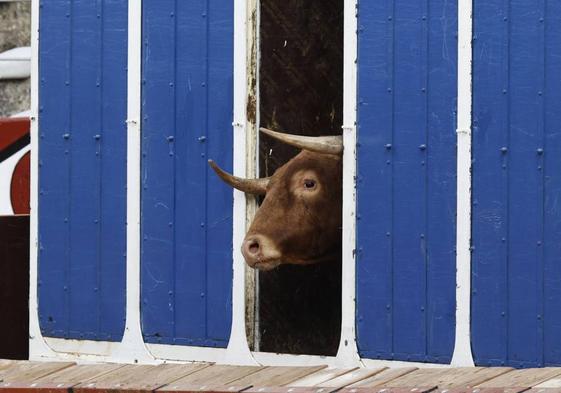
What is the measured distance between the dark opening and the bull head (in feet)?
1.22

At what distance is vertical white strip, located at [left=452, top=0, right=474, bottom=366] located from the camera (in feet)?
26.5

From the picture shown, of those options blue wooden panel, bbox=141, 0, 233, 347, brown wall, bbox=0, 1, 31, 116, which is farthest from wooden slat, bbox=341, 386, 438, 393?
brown wall, bbox=0, 1, 31, 116

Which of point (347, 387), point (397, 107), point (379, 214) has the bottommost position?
point (347, 387)

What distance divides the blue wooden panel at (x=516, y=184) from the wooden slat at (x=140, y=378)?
1.51 meters

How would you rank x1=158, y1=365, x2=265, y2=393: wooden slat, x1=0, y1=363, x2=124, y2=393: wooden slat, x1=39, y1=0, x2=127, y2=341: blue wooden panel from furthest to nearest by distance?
1. x1=39, y1=0, x2=127, y2=341: blue wooden panel
2. x1=0, y1=363, x2=124, y2=393: wooden slat
3. x1=158, y1=365, x2=265, y2=393: wooden slat

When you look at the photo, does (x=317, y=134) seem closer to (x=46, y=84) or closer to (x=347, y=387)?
(x=46, y=84)

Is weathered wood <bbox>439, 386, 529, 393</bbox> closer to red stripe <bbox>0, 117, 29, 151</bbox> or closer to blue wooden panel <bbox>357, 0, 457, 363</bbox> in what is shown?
blue wooden panel <bbox>357, 0, 457, 363</bbox>

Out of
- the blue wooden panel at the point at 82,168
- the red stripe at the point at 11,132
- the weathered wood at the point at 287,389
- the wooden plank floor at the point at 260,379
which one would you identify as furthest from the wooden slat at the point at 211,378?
the red stripe at the point at 11,132

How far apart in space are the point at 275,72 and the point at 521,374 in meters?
3.30

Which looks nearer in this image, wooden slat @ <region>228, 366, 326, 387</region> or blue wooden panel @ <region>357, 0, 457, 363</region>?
wooden slat @ <region>228, 366, 326, 387</region>

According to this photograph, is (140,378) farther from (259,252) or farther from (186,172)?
(186,172)

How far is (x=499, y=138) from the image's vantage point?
7.95 m

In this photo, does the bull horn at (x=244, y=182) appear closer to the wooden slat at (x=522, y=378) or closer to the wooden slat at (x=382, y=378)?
the wooden slat at (x=382, y=378)

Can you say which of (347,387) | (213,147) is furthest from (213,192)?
(347,387)
